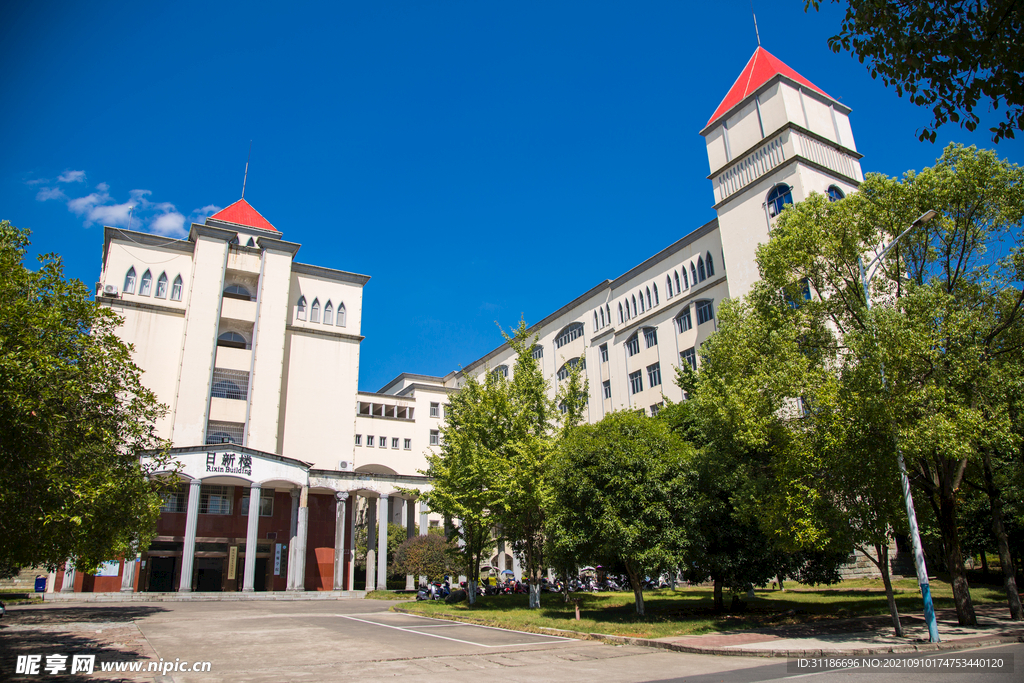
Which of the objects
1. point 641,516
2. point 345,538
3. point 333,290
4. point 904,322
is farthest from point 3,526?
point 333,290

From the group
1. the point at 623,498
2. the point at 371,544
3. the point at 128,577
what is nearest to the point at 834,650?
the point at 623,498

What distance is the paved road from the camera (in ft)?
33.0

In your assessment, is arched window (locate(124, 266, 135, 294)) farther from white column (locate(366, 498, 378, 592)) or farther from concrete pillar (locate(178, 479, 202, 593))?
white column (locate(366, 498, 378, 592))

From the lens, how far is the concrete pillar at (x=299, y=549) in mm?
35847

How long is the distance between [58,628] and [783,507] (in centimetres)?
2023

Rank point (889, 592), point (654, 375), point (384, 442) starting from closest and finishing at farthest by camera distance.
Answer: point (889, 592), point (654, 375), point (384, 442)

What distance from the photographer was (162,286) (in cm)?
4281

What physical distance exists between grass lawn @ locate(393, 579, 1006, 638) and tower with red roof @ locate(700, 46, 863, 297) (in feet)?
60.3

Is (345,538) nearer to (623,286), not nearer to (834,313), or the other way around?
(623,286)

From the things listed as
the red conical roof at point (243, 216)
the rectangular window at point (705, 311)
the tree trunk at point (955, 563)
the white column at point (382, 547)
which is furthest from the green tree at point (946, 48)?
the red conical roof at point (243, 216)

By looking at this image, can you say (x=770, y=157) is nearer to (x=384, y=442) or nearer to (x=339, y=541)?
(x=339, y=541)

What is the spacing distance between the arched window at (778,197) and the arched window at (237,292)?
37.6 metres

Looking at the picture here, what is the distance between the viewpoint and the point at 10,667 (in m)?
10.3

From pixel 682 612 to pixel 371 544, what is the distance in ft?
87.2
